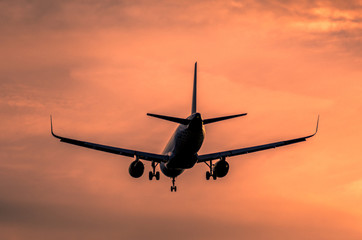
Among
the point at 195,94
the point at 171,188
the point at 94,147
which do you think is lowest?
the point at 171,188

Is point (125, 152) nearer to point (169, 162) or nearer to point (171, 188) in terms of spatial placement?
point (169, 162)

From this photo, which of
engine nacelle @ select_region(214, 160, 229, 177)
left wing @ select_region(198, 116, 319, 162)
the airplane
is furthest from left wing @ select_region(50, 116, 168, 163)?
engine nacelle @ select_region(214, 160, 229, 177)

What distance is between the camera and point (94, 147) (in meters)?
88.7

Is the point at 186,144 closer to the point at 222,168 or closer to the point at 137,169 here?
the point at 137,169

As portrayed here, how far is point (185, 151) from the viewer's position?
8462 centimetres

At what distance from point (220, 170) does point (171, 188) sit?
10.1 metres

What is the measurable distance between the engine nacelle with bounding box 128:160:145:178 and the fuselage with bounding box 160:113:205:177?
3.25 metres

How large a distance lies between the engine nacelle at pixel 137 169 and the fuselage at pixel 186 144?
10.7 feet

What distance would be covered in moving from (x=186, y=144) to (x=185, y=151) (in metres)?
1.96

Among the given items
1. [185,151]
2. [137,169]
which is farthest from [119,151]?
[185,151]

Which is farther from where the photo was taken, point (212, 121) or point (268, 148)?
point (268, 148)

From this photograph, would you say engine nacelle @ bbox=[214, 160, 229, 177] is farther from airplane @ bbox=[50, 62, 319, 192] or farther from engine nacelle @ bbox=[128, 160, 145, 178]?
engine nacelle @ bbox=[128, 160, 145, 178]

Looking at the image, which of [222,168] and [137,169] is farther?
[222,168]

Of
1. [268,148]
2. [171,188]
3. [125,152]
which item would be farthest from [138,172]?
[268,148]
